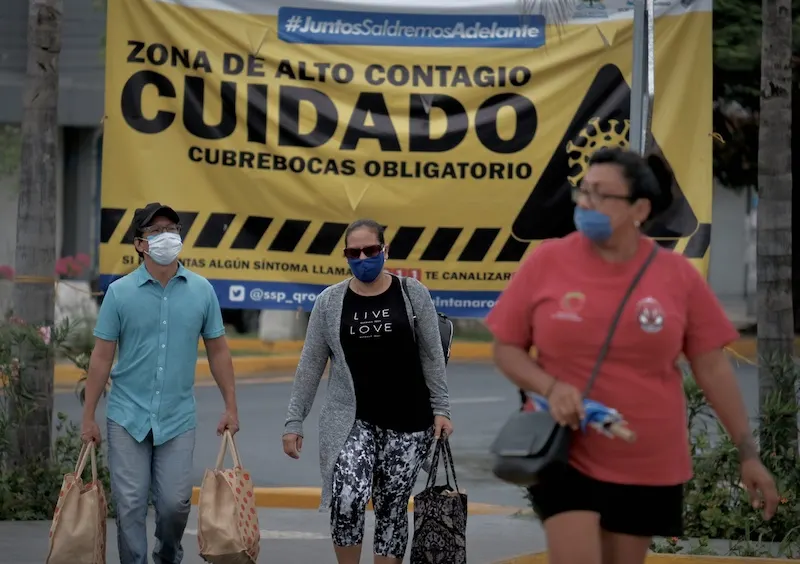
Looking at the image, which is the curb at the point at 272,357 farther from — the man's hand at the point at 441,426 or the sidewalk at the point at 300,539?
the man's hand at the point at 441,426

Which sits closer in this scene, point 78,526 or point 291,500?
point 78,526

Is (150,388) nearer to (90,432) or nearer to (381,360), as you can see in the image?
(90,432)

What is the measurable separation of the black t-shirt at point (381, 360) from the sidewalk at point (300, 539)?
1632 mm

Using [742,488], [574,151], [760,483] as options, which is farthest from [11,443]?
[760,483]

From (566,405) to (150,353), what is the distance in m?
2.83

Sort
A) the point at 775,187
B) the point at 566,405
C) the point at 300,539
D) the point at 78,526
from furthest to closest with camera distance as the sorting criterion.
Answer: the point at 300,539 < the point at 775,187 < the point at 78,526 < the point at 566,405

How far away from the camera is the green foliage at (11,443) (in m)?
9.45

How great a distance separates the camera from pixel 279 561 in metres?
8.55

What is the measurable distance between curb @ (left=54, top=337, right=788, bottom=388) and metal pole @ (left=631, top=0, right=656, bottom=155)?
11512 millimetres

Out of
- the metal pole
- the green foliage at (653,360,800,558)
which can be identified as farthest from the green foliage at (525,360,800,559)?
the metal pole

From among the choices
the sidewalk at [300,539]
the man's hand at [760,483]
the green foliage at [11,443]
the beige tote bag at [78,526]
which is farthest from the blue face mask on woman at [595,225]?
the green foliage at [11,443]

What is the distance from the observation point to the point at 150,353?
272 inches

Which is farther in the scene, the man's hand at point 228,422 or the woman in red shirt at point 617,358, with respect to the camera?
the man's hand at point 228,422

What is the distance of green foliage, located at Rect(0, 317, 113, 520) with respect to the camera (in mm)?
9445
